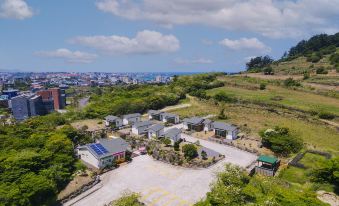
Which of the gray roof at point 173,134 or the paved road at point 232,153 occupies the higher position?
the gray roof at point 173,134

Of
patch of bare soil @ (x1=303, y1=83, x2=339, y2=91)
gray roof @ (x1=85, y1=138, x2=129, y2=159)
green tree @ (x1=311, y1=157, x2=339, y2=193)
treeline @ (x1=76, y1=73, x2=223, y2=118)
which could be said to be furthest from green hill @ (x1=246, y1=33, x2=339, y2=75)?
gray roof @ (x1=85, y1=138, x2=129, y2=159)

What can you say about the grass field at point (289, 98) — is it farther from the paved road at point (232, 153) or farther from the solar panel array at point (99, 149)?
the solar panel array at point (99, 149)

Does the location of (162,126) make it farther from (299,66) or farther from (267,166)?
(299,66)

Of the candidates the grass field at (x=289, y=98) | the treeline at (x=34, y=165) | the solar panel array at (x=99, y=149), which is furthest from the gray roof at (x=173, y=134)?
the grass field at (x=289, y=98)

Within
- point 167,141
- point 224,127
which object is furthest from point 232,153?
point 167,141

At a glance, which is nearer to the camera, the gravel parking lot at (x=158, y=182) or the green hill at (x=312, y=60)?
the gravel parking lot at (x=158, y=182)

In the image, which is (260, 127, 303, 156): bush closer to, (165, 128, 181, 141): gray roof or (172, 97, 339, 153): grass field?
(172, 97, 339, 153): grass field
